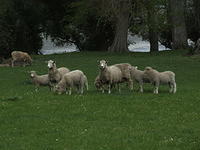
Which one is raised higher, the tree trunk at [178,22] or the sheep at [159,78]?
the tree trunk at [178,22]

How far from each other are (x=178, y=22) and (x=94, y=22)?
10936 millimetres

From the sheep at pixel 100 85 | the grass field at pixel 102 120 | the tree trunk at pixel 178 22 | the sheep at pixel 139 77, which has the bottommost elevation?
the grass field at pixel 102 120

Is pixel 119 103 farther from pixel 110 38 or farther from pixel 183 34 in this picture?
pixel 110 38

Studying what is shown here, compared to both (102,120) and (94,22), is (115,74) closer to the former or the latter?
(102,120)

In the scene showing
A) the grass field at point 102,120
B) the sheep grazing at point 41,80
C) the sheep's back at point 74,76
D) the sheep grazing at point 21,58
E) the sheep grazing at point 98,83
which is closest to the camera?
the grass field at point 102,120

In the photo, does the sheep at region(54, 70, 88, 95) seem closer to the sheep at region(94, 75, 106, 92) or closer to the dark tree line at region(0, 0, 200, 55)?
the sheep at region(94, 75, 106, 92)

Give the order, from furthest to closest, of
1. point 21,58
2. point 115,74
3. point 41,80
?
1. point 21,58
2. point 41,80
3. point 115,74

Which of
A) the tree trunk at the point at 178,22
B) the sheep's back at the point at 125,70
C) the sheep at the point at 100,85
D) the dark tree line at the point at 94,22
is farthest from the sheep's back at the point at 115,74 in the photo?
the tree trunk at the point at 178,22

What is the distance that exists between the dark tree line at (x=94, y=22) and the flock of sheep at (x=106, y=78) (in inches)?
1011

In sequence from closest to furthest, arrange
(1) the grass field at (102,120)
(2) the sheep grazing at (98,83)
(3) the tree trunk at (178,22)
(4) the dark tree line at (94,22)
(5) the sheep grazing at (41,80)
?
1. (1) the grass field at (102,120)
2. (2) the sheep grazing at (98,83)
3. (5) the sheep grazing at (41,80)
4. (4) the dark tree line at (94,22)
5. (3) the tree trunk at (178,22)

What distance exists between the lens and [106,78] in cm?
2222

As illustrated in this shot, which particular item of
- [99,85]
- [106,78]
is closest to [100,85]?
[99,85]

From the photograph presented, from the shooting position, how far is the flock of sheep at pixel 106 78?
2156 cm

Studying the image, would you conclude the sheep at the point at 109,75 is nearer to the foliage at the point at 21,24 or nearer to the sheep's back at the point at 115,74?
the sheep's back at the point at 115,74
